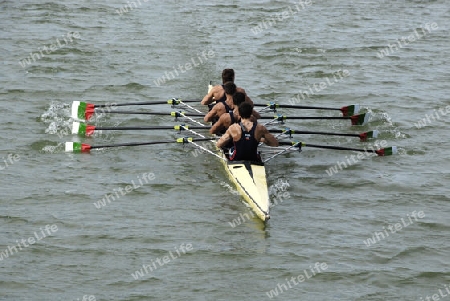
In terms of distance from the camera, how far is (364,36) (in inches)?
1195

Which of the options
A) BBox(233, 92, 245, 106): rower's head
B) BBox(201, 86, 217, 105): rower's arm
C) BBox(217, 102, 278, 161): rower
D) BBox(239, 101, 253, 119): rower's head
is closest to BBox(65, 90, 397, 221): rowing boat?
BBox(217, 102, 278, 161): rower

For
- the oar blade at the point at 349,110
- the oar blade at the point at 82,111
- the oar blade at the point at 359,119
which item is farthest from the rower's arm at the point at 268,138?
the oar blade at the point at 82,111

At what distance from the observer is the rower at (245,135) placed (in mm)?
15586

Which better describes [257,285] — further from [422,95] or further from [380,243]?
[422,95]

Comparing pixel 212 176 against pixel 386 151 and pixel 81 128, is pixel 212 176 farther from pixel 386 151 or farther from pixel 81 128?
pixel 386 151

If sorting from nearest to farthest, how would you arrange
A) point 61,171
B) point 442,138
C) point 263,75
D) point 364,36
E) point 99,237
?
point 99,237 → point 61,171 → point 442,138 → point 263,75 → point 364,36

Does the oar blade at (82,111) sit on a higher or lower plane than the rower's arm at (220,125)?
lower

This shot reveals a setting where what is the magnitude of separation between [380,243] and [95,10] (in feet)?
72.3

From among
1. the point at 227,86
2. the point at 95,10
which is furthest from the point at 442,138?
the point at 95,10

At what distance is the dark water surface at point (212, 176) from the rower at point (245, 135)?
33.4 inches

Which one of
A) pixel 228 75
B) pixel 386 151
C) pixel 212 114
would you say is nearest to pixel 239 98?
pixel 212 114

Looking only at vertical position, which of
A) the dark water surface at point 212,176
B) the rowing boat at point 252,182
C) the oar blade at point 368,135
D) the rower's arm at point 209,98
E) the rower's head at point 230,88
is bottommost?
the dark water surface at point 212,176

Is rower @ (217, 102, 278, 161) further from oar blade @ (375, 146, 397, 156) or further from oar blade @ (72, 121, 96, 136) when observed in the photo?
oar blade @ (72, 121, 96, 136)

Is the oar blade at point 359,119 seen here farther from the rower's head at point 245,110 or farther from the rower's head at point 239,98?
the rower's head at point 245,110
